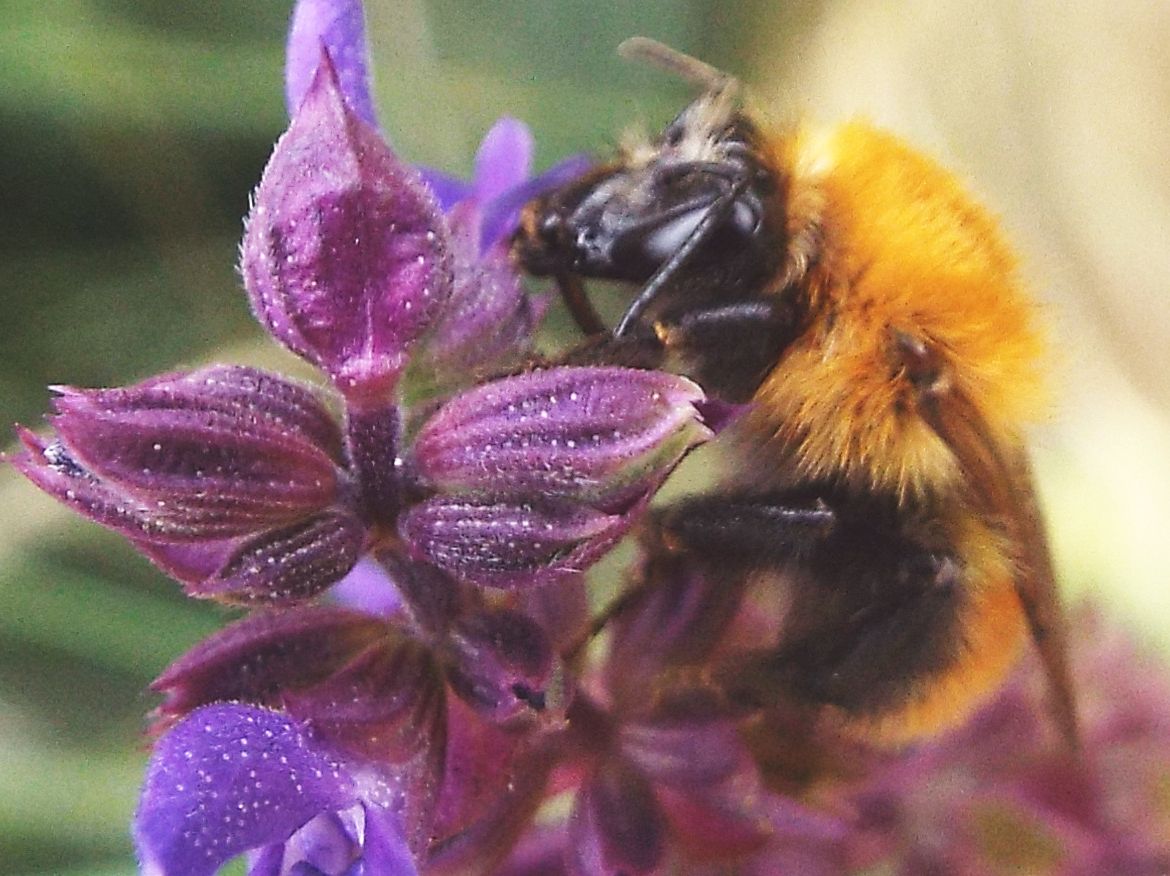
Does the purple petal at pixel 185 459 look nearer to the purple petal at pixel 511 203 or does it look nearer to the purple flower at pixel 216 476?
the purple flower at pixel 216 476

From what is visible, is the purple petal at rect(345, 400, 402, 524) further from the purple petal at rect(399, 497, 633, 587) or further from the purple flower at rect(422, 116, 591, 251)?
the purple flower at rect(422, 116, 591, 251)

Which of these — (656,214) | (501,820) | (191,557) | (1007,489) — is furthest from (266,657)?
(1007,489)

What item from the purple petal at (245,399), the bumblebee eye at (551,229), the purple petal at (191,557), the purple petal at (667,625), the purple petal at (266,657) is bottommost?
the purple petal at (667,625)

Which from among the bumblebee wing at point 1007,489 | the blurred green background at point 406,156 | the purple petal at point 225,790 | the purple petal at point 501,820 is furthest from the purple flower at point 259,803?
the blurred green background at point 406,156

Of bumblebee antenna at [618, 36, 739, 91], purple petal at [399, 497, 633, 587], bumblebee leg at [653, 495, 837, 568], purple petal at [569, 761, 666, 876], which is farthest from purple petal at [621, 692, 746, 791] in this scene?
bumblebee antenna at [618, 36, 739, 91]

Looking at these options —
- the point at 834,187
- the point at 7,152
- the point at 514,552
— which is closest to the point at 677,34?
the point at 7,152
